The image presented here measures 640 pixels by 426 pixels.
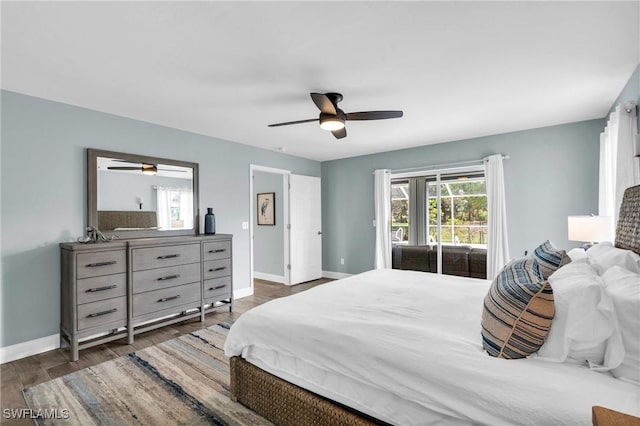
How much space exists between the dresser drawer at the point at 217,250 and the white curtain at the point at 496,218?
3834 mm

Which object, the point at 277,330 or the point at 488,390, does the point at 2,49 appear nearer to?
the point at 277,330

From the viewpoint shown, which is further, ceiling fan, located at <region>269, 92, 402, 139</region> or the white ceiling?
ceiling fan, located at <region>269, 92, 402, 139</region>

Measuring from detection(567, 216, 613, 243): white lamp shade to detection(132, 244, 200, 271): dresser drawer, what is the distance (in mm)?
4156

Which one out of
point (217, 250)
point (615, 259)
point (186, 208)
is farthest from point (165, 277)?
point (615, 259)

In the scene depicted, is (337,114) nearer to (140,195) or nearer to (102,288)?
(140,195)

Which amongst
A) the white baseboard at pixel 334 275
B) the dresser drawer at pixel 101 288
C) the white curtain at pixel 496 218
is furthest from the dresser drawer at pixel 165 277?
the white curtain at pixel 496 218

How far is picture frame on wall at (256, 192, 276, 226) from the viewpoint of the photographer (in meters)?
6.34

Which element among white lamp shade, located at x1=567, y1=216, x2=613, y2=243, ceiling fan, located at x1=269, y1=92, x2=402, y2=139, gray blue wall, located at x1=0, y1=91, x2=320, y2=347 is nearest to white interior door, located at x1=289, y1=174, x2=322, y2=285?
gray blue wall, located at x1=0, y1=91, x2=320, y2=347

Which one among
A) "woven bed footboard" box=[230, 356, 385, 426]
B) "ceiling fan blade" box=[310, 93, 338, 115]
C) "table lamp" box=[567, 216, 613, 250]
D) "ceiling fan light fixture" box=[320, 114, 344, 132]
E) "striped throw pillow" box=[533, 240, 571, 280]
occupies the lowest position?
"woven bed footboard" box=[230, 356, 385, 426]

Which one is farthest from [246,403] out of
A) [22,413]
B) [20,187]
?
[20,187]

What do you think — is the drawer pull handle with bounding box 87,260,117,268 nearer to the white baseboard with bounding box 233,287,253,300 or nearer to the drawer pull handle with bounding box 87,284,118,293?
the drawer pull handle with bounding box 87,284,118,293

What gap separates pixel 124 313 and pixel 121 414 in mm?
1346

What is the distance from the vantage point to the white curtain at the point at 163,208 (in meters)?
3.95

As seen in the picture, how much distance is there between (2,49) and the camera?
2.17 metres
